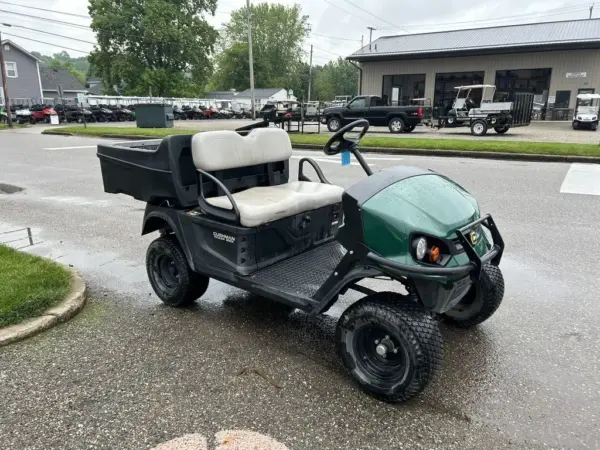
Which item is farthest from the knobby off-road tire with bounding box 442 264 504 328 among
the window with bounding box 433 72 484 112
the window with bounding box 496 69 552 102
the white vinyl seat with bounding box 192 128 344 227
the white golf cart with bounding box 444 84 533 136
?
Result: the window with bounding box 433 72 484 112

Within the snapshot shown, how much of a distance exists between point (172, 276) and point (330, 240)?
4.18ft

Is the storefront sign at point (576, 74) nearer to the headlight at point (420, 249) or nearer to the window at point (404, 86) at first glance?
the window at point (404, 86)

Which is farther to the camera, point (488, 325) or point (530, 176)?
point (530, 176)

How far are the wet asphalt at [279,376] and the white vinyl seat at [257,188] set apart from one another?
0.83 metres

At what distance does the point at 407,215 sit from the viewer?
2332 millimetres

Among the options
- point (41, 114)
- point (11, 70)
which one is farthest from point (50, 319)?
point (11, 70)

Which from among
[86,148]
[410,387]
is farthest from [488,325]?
[86,148]

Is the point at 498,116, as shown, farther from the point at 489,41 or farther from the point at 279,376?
the point at 279,376

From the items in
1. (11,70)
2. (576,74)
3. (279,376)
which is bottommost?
(279,376)

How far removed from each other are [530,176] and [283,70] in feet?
232

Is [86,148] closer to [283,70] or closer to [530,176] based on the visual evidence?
[530,176]

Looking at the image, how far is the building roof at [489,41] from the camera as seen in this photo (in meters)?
28.0

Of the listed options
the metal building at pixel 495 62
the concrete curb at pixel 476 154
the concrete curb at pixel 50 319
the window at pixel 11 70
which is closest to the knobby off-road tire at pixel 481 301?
the concrete curb at pixel 50 319

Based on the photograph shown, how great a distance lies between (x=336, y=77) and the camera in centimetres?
9362
